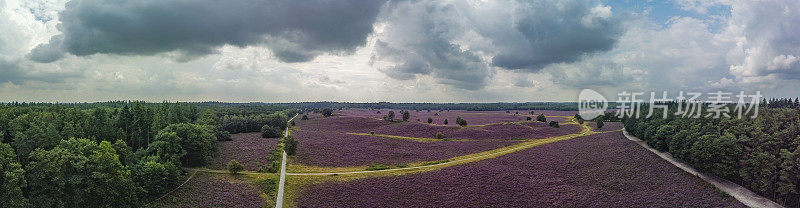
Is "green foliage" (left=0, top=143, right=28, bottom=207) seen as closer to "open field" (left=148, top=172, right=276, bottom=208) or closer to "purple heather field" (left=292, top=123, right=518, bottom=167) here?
"open field" (left=148, top=172, right=276, bottom=208)

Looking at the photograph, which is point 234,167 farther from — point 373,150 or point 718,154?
point 718,154

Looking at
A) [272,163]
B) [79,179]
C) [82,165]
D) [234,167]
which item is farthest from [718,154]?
[82,165]

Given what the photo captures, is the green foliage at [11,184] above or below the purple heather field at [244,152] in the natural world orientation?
above

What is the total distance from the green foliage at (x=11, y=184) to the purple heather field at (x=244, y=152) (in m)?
28.9

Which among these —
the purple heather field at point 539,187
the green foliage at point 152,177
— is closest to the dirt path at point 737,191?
the purple heather field at point 539,187

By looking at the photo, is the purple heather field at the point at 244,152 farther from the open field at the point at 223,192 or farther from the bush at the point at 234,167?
the open field at the point at 223,192

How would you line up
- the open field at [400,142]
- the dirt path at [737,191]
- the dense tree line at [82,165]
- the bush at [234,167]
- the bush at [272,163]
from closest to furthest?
the dense tree line at [82,165]
the dirt path at [737,191]
the bush at [234,167]
the bush at [272,163]
the open field at [400,142]

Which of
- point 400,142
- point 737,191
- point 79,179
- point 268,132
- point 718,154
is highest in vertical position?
point 718,154

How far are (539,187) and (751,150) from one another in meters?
A: 30.5

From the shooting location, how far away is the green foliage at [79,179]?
3966cm

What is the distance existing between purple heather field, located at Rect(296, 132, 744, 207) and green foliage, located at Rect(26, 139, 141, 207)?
21.6 metres

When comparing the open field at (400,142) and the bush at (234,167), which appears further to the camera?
the open field at (400,142)

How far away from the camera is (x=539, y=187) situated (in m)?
52.9

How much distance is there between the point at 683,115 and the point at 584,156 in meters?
27.1
